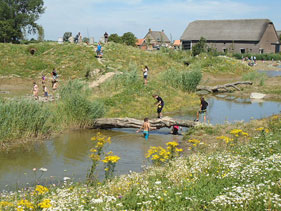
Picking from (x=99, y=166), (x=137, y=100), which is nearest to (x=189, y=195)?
(x=99, y=166)

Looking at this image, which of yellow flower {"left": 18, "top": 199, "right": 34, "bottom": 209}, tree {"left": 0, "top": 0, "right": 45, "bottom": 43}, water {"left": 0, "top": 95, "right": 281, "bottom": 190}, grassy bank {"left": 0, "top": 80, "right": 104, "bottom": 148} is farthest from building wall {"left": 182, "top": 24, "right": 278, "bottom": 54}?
yellow flower {"left": 18, "top": 199, "right": 34, "bottom": 209}

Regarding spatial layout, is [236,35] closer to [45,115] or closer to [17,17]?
[17,17]

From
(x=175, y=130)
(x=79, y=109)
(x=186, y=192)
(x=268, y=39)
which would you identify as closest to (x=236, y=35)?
(x=268, y=39)

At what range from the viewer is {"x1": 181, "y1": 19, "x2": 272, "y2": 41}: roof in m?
79.4

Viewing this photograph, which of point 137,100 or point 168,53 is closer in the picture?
point 137,100

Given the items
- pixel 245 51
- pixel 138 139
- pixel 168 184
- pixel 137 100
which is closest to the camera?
pixel 168 184

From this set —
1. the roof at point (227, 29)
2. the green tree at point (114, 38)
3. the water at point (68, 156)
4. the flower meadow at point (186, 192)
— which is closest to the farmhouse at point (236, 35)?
the roof at point (227, 29)

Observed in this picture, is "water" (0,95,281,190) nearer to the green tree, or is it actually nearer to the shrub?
the shrub

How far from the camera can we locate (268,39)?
83.1 m

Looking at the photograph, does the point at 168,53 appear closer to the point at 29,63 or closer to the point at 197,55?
the point at 197,55

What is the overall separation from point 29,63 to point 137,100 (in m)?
20.4

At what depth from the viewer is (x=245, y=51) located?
80188 mm

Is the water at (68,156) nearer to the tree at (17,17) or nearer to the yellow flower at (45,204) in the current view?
the yellow flower at (45,204)

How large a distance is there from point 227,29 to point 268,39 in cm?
998
